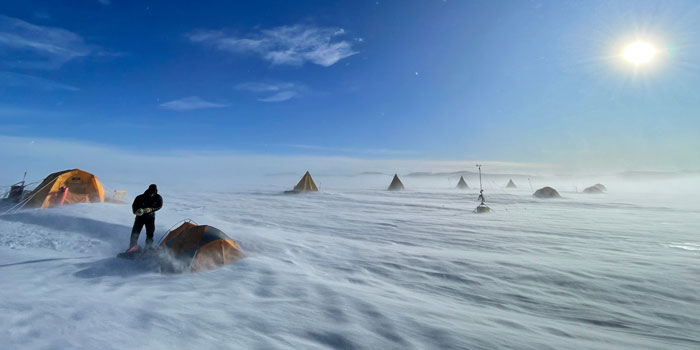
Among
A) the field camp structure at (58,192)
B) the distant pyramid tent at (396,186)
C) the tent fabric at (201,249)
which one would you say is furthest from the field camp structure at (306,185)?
the tent fabric at (201,249)

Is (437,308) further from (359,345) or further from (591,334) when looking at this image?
(591,334)

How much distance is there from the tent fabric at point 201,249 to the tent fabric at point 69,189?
8.40m

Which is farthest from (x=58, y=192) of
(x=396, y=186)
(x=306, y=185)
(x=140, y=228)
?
(x=396, y=186)

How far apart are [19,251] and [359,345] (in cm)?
754

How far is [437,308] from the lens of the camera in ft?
11.7

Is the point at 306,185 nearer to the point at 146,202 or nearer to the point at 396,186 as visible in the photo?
the point at 396,186

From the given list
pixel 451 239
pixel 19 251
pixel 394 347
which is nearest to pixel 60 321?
pixel 394 347

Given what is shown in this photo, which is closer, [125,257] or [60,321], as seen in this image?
[60,321]

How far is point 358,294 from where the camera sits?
12.7 ft

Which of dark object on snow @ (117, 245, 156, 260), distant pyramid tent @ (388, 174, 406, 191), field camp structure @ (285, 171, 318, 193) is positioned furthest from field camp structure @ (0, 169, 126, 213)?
distant pyramid tent @ (388, 174, 406, 191)

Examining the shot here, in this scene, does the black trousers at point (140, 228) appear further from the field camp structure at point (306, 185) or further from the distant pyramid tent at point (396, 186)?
the distant pyramid tent at point (396, 186)

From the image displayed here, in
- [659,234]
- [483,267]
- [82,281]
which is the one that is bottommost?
[82,281]

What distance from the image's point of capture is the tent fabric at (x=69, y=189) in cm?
999

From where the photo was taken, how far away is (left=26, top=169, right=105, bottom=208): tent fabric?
999 cm
